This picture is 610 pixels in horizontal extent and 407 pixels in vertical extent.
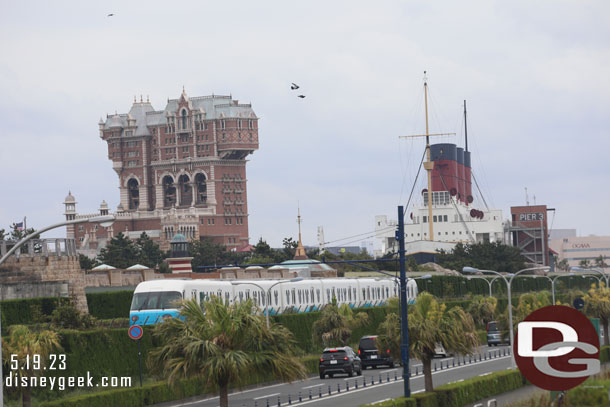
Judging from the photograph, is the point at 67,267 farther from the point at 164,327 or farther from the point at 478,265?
the point at 478,265

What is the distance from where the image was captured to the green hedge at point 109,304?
6228 centimetres

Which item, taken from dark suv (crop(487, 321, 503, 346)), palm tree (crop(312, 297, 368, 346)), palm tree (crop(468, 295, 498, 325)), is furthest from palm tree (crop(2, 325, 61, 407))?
palm tree (crop(468, 295, 498, 325))

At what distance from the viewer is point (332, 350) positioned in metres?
47.8

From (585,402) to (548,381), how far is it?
12500 mm

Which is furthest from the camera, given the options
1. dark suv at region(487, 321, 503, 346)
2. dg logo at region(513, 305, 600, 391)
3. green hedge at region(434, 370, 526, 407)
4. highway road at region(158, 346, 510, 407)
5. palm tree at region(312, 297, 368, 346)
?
dark suv at region(487, 321, 503, 346)

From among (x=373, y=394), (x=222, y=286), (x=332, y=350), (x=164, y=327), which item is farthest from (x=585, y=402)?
(x=222, y=286)

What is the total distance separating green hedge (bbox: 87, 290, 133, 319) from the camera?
62.3 meters

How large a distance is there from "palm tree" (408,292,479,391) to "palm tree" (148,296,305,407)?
8068mm

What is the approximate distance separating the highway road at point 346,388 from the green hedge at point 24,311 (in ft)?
39.6

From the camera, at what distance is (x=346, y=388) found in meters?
40.7

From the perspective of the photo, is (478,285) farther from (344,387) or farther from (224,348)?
(224,348)

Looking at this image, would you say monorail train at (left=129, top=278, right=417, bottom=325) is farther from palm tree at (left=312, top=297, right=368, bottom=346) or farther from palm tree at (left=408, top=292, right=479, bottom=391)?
palm tree at (left=408, top=292, right=479, bottom=391)

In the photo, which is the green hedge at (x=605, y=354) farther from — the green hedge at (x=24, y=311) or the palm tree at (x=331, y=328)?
the green hedge at (x=24, y=311)

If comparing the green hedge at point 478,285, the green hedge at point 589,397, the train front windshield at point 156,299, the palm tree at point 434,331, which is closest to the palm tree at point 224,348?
the green hedge at point 589,397
